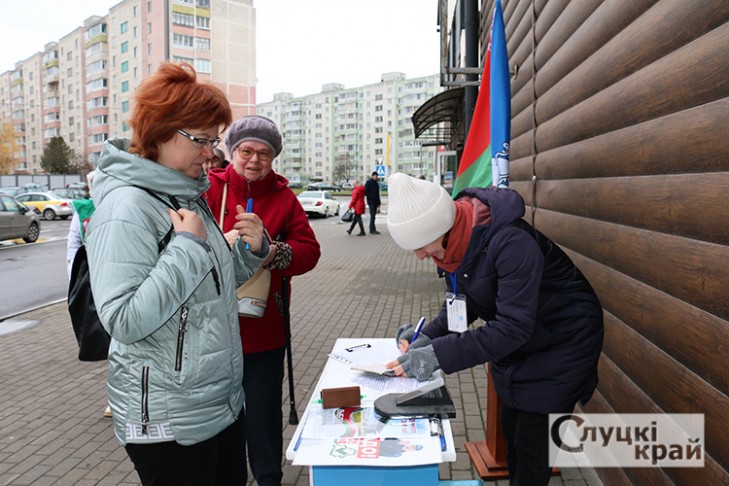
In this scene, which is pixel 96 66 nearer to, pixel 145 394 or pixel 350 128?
pixel 350 128

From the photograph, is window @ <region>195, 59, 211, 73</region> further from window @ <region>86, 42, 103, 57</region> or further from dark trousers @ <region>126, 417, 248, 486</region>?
dark trousers @ <region>126, 417, 248, 486</region>

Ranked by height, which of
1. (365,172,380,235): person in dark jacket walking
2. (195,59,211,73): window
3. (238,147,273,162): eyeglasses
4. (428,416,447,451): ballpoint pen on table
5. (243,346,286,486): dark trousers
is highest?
(195,59,211,73): window

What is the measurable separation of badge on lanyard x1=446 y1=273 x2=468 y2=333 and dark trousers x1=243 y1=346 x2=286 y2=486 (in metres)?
1.03

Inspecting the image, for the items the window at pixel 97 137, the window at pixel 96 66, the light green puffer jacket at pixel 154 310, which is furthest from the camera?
the window at pixel 97 137

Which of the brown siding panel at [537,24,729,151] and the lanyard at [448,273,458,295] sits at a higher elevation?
the brown siding panel at [537,24,729,151]

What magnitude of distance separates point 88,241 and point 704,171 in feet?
6.57

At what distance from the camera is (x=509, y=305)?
1923mm

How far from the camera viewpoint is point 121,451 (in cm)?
363

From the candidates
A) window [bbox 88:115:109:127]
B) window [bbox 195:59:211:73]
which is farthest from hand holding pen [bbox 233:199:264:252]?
window [bbox 88:115:109:127]

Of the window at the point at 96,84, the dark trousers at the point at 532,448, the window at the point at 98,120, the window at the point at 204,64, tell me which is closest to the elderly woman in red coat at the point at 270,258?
the dark trousers at the point at 532,448

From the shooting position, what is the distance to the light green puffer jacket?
154 centimetres

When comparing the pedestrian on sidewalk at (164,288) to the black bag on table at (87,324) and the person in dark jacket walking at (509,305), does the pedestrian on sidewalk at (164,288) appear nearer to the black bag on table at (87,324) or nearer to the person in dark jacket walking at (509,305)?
the person in dark jacket walking at (509,305)

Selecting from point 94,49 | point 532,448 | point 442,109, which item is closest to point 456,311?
point 532,448

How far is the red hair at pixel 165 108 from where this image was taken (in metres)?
1.72
